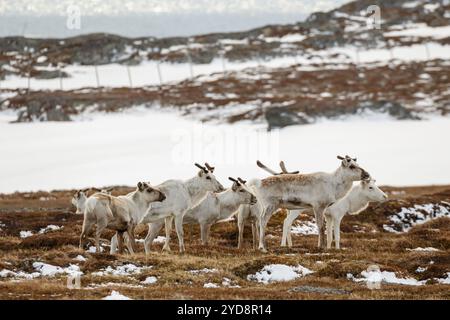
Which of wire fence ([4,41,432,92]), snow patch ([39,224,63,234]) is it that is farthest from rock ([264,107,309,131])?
snow patch ([39,224,63,234])

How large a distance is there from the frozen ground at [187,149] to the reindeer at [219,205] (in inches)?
1810

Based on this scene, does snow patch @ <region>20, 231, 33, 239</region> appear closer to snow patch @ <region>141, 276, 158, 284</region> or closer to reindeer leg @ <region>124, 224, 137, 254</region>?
reindeer leg @ <region>124, 224, 137, 254</region>

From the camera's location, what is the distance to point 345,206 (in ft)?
88.7

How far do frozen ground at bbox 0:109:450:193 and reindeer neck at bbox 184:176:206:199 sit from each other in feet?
154

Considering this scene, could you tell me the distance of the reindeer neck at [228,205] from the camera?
2714cm

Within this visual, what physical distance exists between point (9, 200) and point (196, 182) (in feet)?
101

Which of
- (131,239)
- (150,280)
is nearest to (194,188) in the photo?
(131,239)

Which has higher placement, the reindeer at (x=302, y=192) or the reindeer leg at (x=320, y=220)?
the reindeer at (x=302, y=192)

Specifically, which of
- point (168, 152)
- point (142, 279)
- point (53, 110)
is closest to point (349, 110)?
point (168, 152)

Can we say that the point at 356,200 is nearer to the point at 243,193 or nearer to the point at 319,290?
the point at 243,193

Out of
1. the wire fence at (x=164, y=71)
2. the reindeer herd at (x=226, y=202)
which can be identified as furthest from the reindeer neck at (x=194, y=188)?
the wire fence at (x=164, y=71)

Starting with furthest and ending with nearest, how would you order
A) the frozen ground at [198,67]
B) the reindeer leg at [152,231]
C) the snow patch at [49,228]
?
the frozen ground at [198,67]
the snow patch at [49,228]
the reindeer leg at [152,231]

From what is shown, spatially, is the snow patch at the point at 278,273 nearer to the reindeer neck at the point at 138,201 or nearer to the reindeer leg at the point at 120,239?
the reindeer leg at the point at 120,239
